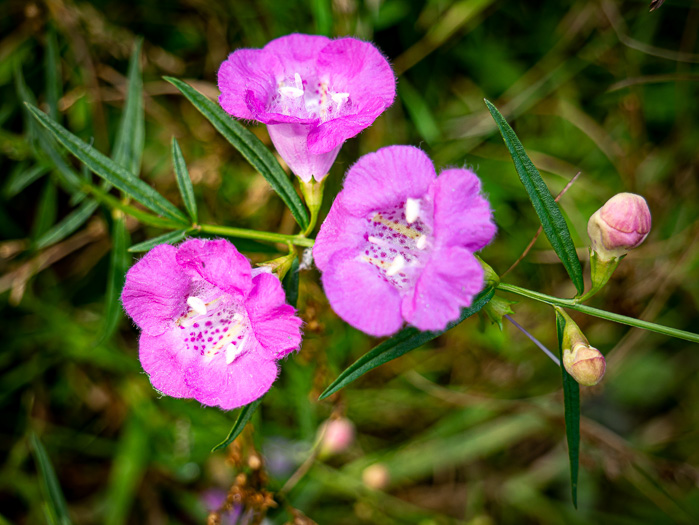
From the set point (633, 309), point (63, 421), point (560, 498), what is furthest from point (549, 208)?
point (63, 421)

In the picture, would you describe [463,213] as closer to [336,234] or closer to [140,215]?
[336,234]

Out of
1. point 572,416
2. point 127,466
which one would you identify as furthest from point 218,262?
point 127,466

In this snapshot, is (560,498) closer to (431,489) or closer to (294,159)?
(431,489)

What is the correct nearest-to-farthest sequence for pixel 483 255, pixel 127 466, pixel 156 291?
pixel 156 291 < pixel 127 466 < pixel 483 255

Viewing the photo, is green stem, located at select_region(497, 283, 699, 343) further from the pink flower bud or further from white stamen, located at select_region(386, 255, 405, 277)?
white stamen, located at select_region(386, 255, 405, 277)

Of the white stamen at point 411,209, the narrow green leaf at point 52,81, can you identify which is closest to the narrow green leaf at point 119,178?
the narrow green leaf at point 52,81

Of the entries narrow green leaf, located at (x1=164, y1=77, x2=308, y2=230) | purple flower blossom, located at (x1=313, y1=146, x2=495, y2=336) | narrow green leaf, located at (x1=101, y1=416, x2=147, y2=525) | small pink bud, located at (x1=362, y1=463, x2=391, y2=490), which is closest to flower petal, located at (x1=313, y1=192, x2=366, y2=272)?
purple flower blossom, located at (x1=313, y1=146, x2=495, y2=336)
